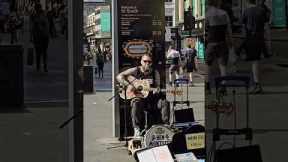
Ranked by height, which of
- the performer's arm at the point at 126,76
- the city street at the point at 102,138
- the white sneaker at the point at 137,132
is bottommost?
the city street at the point at 102,138

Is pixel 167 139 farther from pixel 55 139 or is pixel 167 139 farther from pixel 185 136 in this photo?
pixel 55 139

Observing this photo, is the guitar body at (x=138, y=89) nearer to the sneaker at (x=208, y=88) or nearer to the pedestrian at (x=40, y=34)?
the sneaker at (x=208, y=88)

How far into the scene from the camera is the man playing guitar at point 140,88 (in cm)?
816

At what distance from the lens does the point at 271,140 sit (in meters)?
4.19

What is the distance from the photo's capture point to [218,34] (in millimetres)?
4074

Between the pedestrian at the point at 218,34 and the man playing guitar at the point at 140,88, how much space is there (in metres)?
4.08

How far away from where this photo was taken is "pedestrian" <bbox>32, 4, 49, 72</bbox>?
12.5ft

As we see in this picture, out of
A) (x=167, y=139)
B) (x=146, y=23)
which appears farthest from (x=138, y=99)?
(x=167, y=139)

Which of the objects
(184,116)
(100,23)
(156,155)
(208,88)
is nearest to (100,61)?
(100,23)

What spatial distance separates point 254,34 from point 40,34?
1.45 metres

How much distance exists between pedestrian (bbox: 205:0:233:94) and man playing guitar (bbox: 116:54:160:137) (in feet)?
13.4

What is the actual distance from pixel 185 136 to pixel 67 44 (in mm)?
1952

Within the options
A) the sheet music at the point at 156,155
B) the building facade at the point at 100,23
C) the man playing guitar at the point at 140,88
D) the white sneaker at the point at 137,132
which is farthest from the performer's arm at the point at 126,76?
the building facade at the point at 100,23

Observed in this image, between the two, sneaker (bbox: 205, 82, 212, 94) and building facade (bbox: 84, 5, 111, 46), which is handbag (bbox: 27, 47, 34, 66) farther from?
building facade (bbox: 84, 5, 111, 46)
